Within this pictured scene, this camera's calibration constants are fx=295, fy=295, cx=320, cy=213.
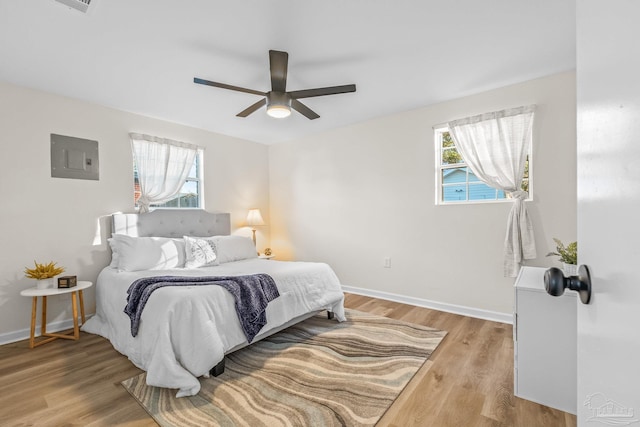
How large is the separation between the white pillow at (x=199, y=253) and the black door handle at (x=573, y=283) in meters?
3.40

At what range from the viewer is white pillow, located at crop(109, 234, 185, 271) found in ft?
10.2

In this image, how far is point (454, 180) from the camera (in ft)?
11.8

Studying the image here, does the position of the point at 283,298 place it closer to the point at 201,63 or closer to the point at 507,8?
the point at 201,63

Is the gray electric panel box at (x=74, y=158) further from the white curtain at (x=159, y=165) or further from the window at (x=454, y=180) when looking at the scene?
the window at (x=454, y=180)

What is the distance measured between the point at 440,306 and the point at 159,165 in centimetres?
402

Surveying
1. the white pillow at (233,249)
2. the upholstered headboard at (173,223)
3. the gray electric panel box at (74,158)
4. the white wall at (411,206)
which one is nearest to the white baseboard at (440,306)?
the white wall at (411,206)

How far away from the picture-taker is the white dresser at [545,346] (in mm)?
1722

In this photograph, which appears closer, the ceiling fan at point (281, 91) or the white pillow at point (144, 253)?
the ceiling fan at point (281, 91)

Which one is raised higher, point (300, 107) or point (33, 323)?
point (300, 107)

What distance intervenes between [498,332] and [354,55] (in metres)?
2.94

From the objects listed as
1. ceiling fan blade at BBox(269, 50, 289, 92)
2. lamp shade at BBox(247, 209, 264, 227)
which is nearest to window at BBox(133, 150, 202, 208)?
lamp shade at BBox(247, 209, 264, 227)

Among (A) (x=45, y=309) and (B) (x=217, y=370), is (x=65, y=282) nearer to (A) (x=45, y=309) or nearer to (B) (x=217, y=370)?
(A) (x=45, y=309)

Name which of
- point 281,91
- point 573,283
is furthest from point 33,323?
point 573,283

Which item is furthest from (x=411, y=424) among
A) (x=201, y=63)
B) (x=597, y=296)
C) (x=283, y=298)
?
(x=201, y=63)
